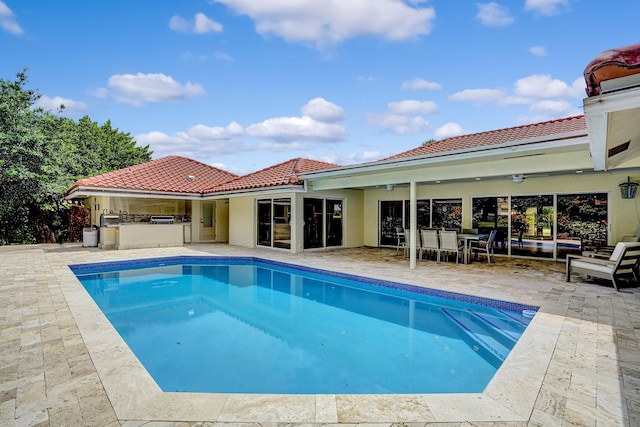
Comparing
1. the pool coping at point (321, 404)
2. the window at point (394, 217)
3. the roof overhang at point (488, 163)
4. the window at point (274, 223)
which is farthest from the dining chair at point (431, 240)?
the pool coping at point (321, 404)

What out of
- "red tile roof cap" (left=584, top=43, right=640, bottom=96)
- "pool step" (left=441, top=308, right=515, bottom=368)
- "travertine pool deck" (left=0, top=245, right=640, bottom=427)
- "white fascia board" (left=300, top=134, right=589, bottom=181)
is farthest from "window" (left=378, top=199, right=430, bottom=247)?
"red tile roof cap" (left=584, top=43, right=640, bottom=96)

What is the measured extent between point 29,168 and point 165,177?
5.30m

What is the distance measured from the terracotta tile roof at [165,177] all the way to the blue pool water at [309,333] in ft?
17.5

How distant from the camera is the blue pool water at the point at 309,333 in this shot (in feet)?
12.7

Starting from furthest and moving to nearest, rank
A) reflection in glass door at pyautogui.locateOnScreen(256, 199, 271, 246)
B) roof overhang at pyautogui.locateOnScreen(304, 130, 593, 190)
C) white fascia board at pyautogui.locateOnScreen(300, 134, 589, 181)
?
reflection in glass door at pyautogui.locateOnScreen(256, 199, 271, 246) < roof overhang at pyautogui.locateOnScreen(304, 130, 593, 190) < white fascia board at pyautogui.locateOnScreen(300, 134, 589, 181)

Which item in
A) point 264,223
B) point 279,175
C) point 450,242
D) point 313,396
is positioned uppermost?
point 279,175

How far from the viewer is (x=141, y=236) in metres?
13.9

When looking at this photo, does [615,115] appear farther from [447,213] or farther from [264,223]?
[264,223]

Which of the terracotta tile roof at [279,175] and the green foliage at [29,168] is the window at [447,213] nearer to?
the terracotta tile roof at [279,175]

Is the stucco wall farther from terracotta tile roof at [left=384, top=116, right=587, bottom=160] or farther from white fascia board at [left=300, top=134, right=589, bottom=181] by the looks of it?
terracotta tile roof at [left=384, top=116, right=587, bottom=160]

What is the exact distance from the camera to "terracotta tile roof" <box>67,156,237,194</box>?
1355 centimetres

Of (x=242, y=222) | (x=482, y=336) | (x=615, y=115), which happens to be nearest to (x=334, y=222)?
(x=242, y=222)

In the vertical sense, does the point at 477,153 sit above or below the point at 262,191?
above

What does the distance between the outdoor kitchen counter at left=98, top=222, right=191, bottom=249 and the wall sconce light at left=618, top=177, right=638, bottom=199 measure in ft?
50.3
